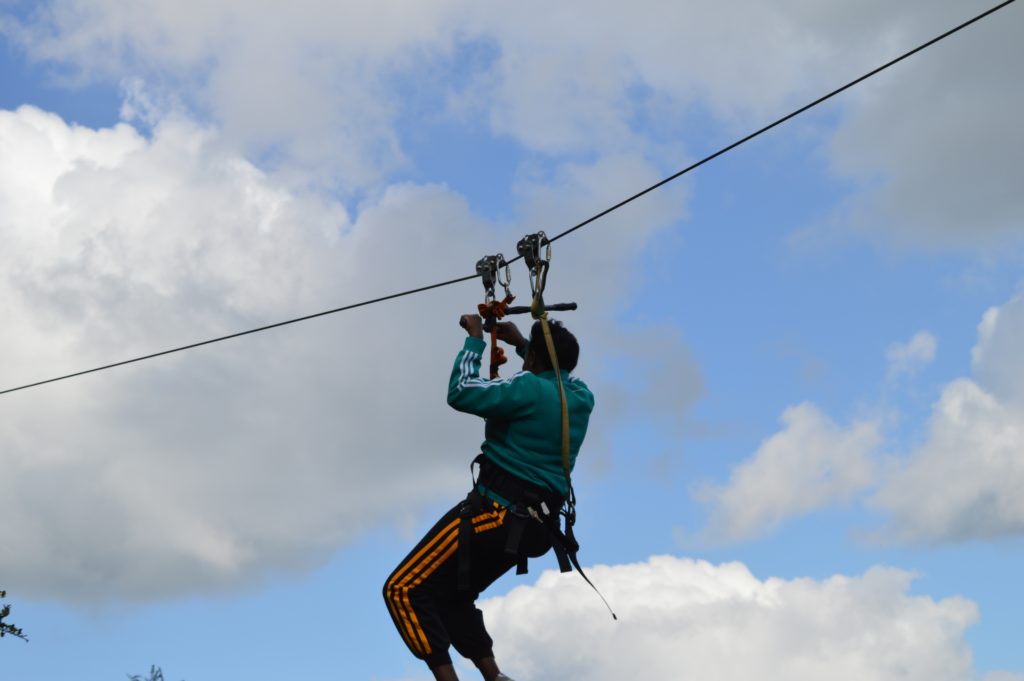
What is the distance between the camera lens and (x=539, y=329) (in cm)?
837

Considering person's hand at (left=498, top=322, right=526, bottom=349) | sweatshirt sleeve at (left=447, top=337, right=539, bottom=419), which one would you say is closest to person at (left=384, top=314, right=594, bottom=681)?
sweatshirt sleeve at (left=447, top=337, right=539, bottom=419)

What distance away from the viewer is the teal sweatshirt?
7871 millimetres

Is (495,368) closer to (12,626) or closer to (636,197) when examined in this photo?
(636,197)

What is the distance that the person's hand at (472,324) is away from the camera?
8172mm

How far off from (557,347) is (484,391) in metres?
0.66

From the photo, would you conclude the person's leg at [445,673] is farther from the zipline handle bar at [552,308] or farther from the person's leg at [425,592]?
the zipline handle bar at [552,308]

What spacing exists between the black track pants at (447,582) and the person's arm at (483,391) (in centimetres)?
53

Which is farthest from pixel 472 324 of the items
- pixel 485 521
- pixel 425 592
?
pixel 425 592

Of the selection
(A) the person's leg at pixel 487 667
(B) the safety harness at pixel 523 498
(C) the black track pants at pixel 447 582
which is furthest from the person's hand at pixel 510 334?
(A) the person's leg at pixel 487 667

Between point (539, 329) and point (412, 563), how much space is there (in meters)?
1.49

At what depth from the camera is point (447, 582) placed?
802cm

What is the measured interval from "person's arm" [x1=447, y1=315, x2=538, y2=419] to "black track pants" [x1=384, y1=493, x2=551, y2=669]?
528 mm

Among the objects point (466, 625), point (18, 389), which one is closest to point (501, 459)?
point (466, 625)

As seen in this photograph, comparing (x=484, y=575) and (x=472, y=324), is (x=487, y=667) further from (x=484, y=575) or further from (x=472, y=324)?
(x=472, y=324)
